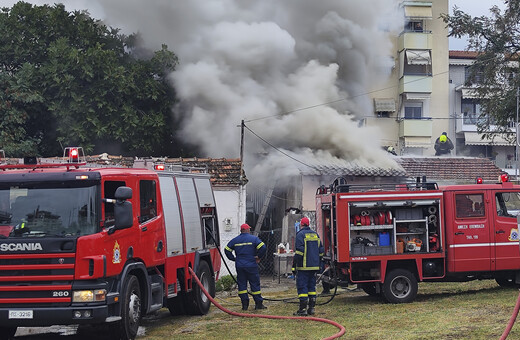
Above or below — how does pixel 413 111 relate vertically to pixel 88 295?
above

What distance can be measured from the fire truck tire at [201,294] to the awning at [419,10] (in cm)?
2996

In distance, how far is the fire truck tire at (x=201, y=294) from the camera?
12703 millimetres

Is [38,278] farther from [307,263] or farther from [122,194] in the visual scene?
[307,263]

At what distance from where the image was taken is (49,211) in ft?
29.1

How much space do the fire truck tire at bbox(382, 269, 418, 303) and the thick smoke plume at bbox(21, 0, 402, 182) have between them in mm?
9883

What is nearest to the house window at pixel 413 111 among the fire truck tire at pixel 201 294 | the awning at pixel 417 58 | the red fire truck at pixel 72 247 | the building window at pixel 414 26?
the awning at pixel 417 58

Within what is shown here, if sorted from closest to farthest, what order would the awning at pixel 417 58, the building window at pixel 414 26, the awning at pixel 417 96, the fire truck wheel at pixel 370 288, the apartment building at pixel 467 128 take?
the fire truck wheel at pixel 370 288 → the awning at pixel 417 58 → the awning at pixel 417 96 → the building window at pixel 414 26 → the apartment building at pixel 467 128

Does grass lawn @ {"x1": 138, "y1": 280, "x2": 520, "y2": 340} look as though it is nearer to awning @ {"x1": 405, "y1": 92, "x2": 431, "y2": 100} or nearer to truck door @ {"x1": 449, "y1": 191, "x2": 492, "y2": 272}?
truck door @ {"x1": 449, "y1": 191, "x2": 492, "y2": 272}

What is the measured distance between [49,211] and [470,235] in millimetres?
7936

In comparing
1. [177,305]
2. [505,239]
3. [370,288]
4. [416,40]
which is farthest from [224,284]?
[416,40]

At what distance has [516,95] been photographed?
19672 millimetres

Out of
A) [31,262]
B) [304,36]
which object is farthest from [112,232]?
[304,36]

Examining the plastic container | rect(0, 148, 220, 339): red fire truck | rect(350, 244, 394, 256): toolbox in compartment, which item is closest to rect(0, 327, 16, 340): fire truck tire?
rect(0, 148, 220, 339): red fire truck

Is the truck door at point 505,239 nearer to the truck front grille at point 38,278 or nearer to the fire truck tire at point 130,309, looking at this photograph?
the fire truck tire at point 130,309
